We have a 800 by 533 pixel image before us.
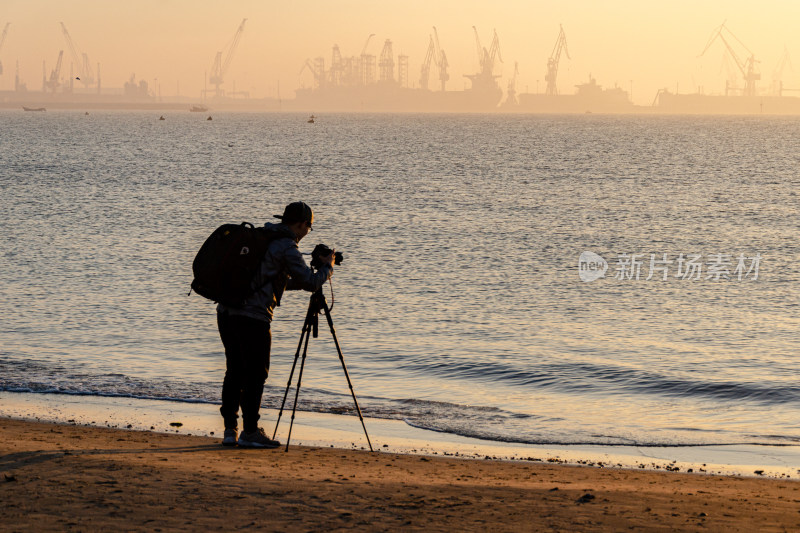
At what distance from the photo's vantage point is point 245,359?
7.40m

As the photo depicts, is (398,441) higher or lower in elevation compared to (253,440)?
lower

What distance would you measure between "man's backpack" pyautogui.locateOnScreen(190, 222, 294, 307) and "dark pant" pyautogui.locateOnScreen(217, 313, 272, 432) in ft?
0.90

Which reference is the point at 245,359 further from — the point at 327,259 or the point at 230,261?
the point at 327,259

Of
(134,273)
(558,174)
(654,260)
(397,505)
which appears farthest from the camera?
(558,174)

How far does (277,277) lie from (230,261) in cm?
38

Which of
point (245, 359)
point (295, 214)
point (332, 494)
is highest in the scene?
point (295, 214)

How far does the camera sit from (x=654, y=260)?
2869 cm

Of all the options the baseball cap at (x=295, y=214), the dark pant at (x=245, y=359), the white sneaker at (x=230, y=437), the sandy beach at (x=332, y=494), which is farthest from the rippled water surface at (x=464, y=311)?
the baseball cap at (x=295, y=214)

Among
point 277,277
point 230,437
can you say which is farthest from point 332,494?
point 230,437

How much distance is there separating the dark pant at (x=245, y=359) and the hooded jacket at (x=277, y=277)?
0.07 meters

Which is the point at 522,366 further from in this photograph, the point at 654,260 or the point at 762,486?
the point at 654,260

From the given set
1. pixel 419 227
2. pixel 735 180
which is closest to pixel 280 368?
pixel 419 227

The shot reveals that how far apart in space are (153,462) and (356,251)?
22567 mm

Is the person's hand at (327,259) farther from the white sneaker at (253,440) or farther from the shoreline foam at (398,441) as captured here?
the shoreline foam at (398,441)
